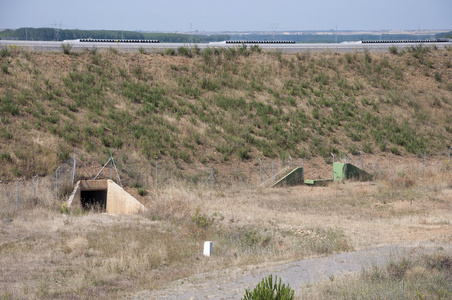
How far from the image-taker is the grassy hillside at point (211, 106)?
29062 millimetres

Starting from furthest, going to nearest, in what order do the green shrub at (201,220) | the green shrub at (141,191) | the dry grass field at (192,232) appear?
the green shrub at (141,191) → the green shrub at (201,220) → the dry grass field at (192,232)

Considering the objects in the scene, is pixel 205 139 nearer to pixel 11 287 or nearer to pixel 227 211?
pixel 227 211

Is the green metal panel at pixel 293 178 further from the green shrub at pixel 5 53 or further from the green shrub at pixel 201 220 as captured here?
the green shrub at pixel 5 53

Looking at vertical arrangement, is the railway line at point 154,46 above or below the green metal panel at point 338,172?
above

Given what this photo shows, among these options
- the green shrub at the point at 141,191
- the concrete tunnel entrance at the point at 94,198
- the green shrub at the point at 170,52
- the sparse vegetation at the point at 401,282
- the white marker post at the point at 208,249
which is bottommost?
the concrete tunnel entrance at the point at 94,198

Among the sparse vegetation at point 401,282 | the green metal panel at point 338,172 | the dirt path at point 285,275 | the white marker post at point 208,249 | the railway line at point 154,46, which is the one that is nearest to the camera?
the sparse vegetation at point 401,282

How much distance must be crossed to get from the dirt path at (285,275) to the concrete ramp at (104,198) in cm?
1055

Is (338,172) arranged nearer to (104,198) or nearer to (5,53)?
(104,198)

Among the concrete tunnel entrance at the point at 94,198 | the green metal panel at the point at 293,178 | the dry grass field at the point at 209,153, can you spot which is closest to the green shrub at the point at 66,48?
the dry grass field at the point at 209,153

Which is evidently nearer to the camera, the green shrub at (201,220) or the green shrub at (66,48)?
the green shrub at (201,220)

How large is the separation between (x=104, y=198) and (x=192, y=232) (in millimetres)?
9477

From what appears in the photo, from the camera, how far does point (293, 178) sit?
27422 mm

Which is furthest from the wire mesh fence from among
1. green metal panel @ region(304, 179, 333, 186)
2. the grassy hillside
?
green metal panel @ region(304, 179, 333, 186)

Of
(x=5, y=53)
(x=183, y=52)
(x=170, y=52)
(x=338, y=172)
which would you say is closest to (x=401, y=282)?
(x=338, y=172)
